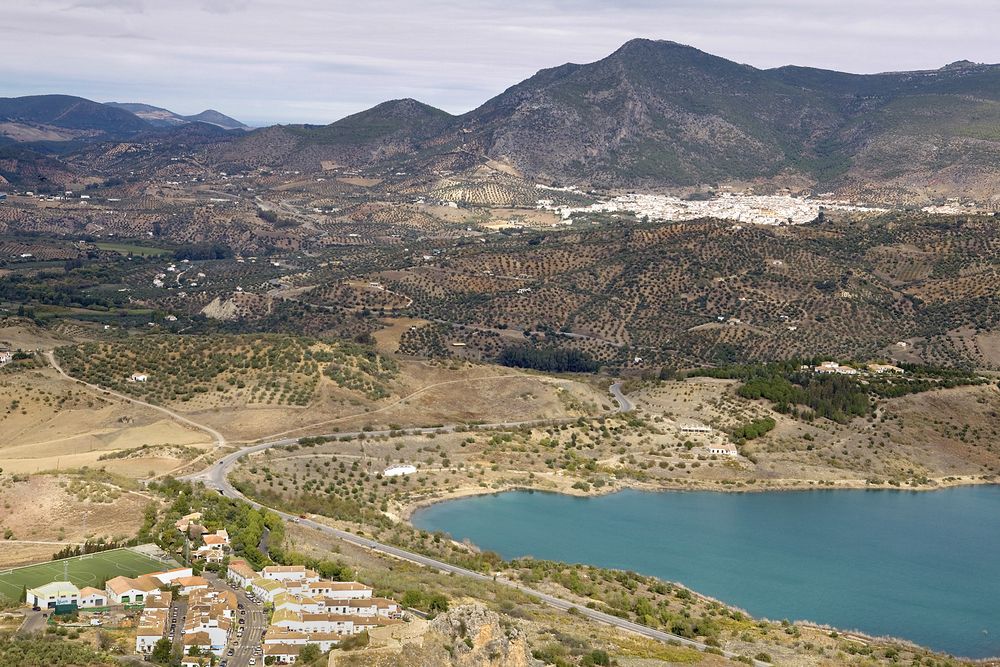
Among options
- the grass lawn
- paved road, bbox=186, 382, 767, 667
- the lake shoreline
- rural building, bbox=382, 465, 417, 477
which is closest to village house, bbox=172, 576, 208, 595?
the grass lawn

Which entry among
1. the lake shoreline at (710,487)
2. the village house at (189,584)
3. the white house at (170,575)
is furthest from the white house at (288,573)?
the lake shoreline at (710,487)

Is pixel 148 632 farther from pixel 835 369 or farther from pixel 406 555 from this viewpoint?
pixel 835 369

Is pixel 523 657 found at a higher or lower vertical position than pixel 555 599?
higher

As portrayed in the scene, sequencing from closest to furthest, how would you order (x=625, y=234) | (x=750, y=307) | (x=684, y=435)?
1. (x=684, y=435)
2. (x=750, y=307)
3. (x=625, y=234)

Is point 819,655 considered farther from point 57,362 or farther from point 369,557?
point 57,362

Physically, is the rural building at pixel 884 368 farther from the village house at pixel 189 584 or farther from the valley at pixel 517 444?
the village house at pixel 189 584

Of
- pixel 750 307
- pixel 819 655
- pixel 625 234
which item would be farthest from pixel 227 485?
pixel 625 234
